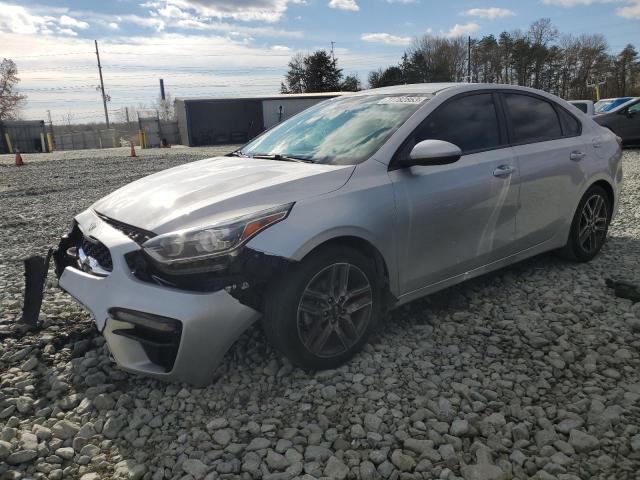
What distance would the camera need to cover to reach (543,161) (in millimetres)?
3992

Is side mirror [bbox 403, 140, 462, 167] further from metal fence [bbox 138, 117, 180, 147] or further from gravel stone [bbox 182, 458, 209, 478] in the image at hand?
metal fence [bbox 138, 117, 180, 147]

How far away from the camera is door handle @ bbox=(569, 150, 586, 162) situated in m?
4.25

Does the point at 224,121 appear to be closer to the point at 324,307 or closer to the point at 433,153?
the point at 433,153

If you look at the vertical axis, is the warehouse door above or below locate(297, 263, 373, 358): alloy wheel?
above

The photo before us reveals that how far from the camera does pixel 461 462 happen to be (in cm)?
221

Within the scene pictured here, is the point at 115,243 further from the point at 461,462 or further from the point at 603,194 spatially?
the point at 603,194

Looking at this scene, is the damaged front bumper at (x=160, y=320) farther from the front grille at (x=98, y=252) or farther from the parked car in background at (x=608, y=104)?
the parked car in background at (x=608, y=104)

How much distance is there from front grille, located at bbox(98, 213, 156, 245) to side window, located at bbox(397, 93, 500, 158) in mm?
1575

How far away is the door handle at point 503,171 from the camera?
142 inches

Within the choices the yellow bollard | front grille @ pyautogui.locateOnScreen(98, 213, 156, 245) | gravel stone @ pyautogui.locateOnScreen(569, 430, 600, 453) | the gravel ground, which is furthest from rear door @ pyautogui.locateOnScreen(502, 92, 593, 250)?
the yellow bollard

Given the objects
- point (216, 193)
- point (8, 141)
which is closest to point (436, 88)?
point (216, 193)

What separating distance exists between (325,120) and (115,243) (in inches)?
71.9

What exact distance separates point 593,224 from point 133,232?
4001mm

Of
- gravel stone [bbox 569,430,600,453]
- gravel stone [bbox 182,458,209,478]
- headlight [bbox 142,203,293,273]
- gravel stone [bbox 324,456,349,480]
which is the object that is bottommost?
gravel stone [bbox 569,430,600,453]
